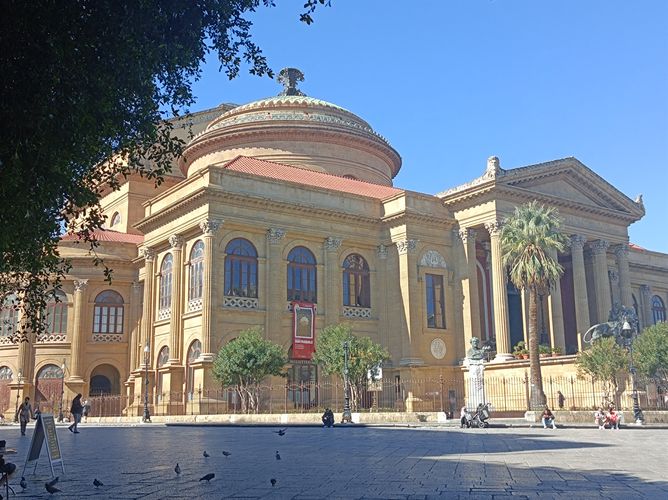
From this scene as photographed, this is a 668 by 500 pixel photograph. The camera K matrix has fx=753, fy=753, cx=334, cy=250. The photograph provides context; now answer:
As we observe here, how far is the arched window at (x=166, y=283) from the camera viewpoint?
4109 cm

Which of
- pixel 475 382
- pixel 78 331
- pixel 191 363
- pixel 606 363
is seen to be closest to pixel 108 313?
pixel 78 331

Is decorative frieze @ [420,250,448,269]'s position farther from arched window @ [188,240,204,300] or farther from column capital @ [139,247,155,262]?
column capital @ [139,247,155,262]

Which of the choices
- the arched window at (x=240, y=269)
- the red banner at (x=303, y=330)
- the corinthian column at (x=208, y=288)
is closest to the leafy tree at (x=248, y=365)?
the corinthian column at (x=208, y=288)

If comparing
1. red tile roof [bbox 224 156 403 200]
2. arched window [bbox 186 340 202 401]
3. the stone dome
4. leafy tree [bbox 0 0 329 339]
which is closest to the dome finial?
the stone dome

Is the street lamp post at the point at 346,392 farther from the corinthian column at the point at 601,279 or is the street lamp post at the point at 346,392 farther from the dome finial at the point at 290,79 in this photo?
the dome finial at the point at 290,79

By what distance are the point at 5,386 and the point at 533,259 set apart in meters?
31.2

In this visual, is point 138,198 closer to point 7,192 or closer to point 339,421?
point 339,421

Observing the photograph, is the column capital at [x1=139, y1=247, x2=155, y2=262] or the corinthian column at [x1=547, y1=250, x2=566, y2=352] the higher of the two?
the column capital at [x1=139, y1=247, x2=155, y2=262]

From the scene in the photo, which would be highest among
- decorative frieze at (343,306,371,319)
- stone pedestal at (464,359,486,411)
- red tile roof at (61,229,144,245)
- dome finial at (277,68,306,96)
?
dome finial at (277,68,306,96)

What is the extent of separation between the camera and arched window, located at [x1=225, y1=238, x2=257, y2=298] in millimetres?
38062

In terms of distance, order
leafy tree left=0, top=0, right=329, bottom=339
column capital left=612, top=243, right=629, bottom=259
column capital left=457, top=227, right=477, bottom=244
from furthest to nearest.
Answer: column capital left=612, top=243, right=629, bottom=259, column capital left=457, top=227, right=477, bottom=244, leafy tree left=0, top=0, right=329, bottom=339

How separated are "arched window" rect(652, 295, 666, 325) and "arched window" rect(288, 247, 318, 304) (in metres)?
31.5

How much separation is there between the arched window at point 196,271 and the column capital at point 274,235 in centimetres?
356

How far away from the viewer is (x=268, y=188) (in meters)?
39.6
